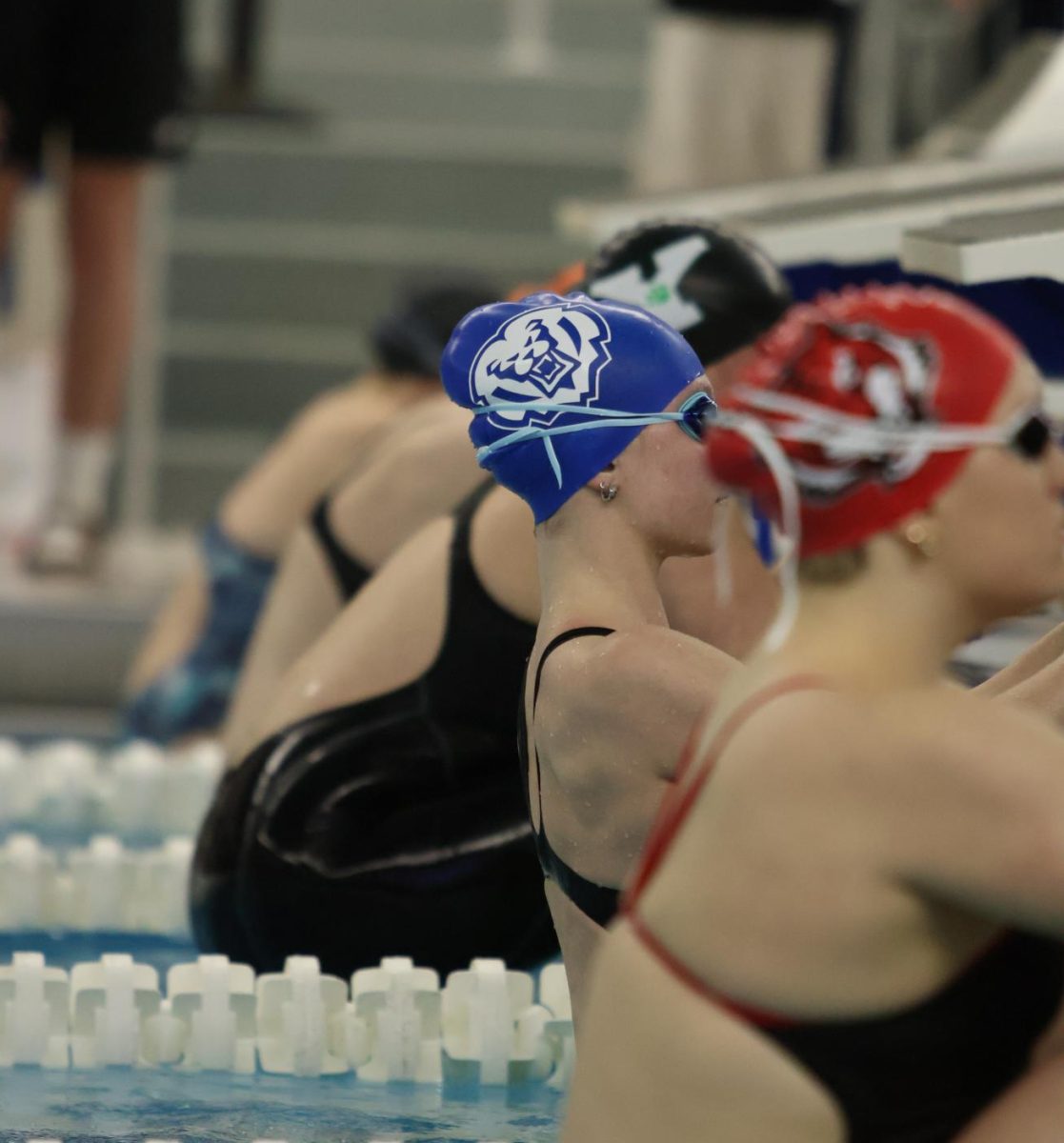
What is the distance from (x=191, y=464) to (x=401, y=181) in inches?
65.1

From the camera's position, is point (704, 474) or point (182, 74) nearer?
point (704, 474)

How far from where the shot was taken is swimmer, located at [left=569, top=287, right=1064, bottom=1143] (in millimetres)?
1812

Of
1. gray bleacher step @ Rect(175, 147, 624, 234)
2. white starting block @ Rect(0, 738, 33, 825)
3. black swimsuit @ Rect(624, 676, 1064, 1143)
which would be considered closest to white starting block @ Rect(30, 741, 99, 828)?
white starting block @ Rect(0, 738, 33, 825)

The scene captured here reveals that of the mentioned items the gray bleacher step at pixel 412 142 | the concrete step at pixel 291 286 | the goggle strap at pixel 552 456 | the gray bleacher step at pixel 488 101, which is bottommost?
the concrete step at pixel 291 286

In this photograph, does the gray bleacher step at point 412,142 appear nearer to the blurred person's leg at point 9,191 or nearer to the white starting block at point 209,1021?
the blurred person's leg at point 9,191

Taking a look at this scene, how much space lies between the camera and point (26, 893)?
13.0 ft

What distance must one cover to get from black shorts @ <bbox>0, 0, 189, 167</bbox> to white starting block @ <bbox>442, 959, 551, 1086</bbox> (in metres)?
4.41

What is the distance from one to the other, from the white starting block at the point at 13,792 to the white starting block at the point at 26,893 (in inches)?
35.0

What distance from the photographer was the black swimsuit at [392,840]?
3.45m

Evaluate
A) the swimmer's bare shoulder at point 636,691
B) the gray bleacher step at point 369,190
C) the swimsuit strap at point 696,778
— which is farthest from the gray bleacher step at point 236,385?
the swimsuit strap at point 696,778

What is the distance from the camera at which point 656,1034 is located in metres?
1.91

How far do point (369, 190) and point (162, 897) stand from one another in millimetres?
A: 6312

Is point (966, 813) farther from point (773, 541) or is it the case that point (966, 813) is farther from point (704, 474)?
point (704, 474)

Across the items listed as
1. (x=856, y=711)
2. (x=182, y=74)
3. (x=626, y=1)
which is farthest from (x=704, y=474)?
(x=626, y=1)
